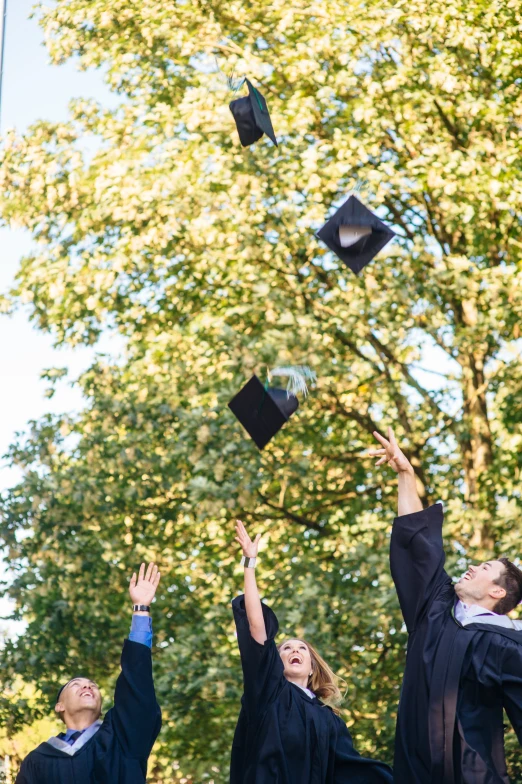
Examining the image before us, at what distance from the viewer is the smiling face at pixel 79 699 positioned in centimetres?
467

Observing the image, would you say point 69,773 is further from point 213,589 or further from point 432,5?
point 432,5

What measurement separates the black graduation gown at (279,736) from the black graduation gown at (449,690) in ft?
2.00

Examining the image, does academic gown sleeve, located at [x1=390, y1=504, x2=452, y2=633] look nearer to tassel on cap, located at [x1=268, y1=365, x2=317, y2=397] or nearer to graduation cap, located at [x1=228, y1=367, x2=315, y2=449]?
graduation cap, located at [x1=228, y1=367, x2=315, y2=449]

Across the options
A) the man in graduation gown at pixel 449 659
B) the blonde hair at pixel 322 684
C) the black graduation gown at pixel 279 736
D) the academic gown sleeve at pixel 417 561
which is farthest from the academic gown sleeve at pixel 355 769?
the academic gown sleeve at pixel 417 561

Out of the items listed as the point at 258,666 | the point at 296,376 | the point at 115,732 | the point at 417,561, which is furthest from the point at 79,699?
the point at 296,376

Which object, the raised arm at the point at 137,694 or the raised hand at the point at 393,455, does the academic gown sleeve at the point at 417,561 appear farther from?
the raised arm at the point at 137,694

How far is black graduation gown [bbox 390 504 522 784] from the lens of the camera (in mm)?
4000

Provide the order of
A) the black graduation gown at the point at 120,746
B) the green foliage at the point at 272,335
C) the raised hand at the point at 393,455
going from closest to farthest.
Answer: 1. the raised hand at the point at 393,455
2. the black graduation gown at the point at 120,746
3. the green foliage at the point at 272,335

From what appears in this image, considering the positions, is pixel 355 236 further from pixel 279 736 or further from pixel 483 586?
pixel 279 736

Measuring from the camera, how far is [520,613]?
8.80 metres

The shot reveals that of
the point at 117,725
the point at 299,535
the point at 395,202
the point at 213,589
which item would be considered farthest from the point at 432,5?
the point at 117,725

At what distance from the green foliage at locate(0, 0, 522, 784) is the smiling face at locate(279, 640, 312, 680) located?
11.9 feet

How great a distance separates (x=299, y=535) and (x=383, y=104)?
13.2ft

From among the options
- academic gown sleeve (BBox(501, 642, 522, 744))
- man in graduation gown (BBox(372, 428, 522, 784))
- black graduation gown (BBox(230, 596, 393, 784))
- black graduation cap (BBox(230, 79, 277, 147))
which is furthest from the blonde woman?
black graduation cap (BBox(230, 79, 277, 147))
